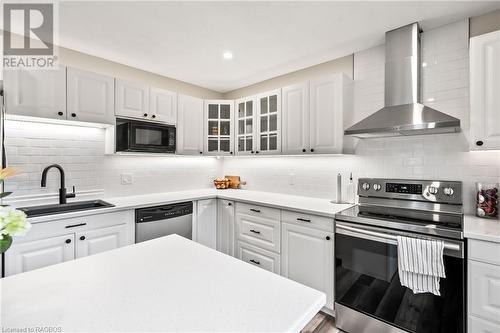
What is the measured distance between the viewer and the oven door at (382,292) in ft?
5.12

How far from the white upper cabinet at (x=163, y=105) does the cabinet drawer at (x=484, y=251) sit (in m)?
2.94

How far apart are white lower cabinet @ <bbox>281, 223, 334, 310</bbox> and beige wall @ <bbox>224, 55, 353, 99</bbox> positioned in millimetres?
1713

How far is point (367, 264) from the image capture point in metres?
1.88

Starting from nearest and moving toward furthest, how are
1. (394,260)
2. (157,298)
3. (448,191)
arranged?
(157,298), (394,260), (448,191)

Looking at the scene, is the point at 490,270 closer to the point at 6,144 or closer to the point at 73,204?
the point at 73,204

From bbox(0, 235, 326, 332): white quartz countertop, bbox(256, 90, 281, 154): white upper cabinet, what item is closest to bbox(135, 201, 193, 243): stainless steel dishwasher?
bbox(256, 90, 281, 154): white upper cabinet

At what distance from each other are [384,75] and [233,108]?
1.86 m

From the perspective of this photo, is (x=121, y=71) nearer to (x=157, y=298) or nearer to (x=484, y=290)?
(x=157, y=298)

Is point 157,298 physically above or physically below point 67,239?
above

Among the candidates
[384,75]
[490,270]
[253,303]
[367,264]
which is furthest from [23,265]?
[384,75]

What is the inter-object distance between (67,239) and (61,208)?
510 mm

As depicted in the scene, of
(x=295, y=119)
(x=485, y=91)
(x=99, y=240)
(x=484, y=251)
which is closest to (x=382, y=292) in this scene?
(x=484, y=251)

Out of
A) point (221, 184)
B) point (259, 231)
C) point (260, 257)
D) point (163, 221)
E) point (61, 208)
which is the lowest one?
A: point (260, 257)

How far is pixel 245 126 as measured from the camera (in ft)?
11.0
